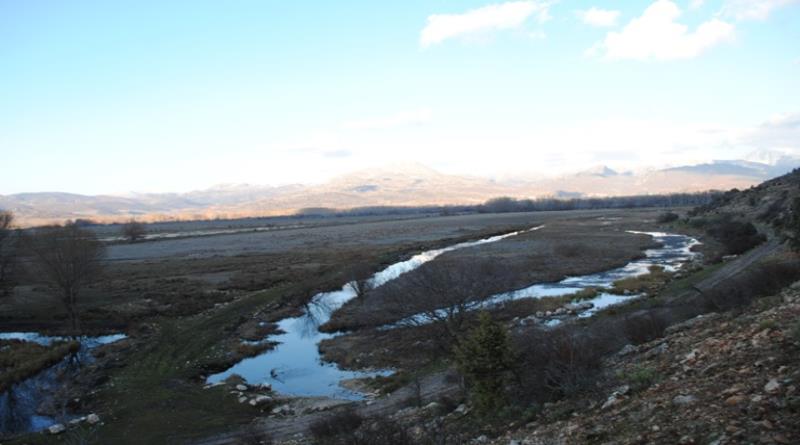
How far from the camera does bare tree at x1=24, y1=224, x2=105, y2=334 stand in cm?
4322

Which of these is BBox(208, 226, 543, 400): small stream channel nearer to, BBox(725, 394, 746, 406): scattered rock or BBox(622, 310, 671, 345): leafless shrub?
BBox(622, 310, 671, 345): leafless shrub

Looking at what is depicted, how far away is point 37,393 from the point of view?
1086 inches

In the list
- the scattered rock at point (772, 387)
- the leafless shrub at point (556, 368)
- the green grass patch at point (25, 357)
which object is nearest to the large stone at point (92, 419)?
the green grass patch at point (25, 357)

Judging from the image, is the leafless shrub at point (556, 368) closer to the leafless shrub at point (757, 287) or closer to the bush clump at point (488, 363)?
the bush clump at point (488, 363)

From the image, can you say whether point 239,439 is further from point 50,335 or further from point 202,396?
point 50,335

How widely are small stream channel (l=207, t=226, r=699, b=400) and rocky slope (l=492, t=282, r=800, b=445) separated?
1520 centimetres

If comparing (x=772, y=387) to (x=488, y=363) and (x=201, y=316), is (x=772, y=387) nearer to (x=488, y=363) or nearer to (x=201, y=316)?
(x=488, y=363)

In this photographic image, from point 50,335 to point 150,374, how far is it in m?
17.2

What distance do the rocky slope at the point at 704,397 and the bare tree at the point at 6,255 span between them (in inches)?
2370

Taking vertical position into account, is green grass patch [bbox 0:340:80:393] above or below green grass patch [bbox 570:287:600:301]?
below

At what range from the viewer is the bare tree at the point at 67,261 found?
43219mm

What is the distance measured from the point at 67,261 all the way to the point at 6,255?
672 inches

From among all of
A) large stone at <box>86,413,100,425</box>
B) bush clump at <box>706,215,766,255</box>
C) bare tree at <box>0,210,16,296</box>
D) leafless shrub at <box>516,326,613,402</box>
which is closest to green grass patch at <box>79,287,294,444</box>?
large stone at <box>86,413,100,425</box>

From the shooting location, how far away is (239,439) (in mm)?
19344
